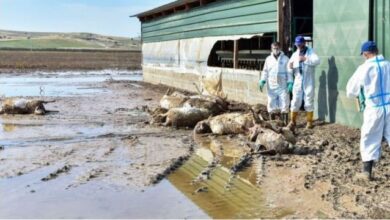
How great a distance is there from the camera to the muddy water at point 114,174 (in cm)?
671

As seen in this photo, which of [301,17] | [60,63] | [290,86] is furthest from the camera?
[60,63]

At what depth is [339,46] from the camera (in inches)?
468

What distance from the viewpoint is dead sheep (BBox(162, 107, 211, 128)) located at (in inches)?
522

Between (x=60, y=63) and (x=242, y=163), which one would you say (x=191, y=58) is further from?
(x=60, y=63)

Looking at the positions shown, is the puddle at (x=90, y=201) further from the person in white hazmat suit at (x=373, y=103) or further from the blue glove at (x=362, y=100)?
the blue glove at (x=362, y=100)

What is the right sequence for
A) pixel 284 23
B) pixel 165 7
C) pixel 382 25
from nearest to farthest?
pixel 382 25, pixel 284 23, pixel 165 7

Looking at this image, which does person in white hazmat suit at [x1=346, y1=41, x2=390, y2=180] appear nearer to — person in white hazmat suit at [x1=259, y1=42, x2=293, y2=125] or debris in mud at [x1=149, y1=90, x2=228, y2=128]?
person in white hazmat suit at [x1=259, y1=42, x2=293, y2=125]

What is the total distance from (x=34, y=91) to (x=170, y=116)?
13.2 metres

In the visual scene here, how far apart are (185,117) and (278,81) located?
2225 mm

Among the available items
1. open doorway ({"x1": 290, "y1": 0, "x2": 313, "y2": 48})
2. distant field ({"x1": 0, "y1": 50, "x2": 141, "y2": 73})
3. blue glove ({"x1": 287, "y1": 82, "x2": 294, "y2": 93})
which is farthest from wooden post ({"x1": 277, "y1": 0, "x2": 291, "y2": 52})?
distant field ({"x1": 0, "y1": 50, "x2": 141, "y2": 73})

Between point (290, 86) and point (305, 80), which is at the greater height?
point (305, 80)

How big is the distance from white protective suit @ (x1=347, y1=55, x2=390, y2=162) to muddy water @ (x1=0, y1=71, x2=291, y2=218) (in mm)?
1610

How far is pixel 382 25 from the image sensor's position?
1058 cm

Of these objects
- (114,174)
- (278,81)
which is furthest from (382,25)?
(114,174)
